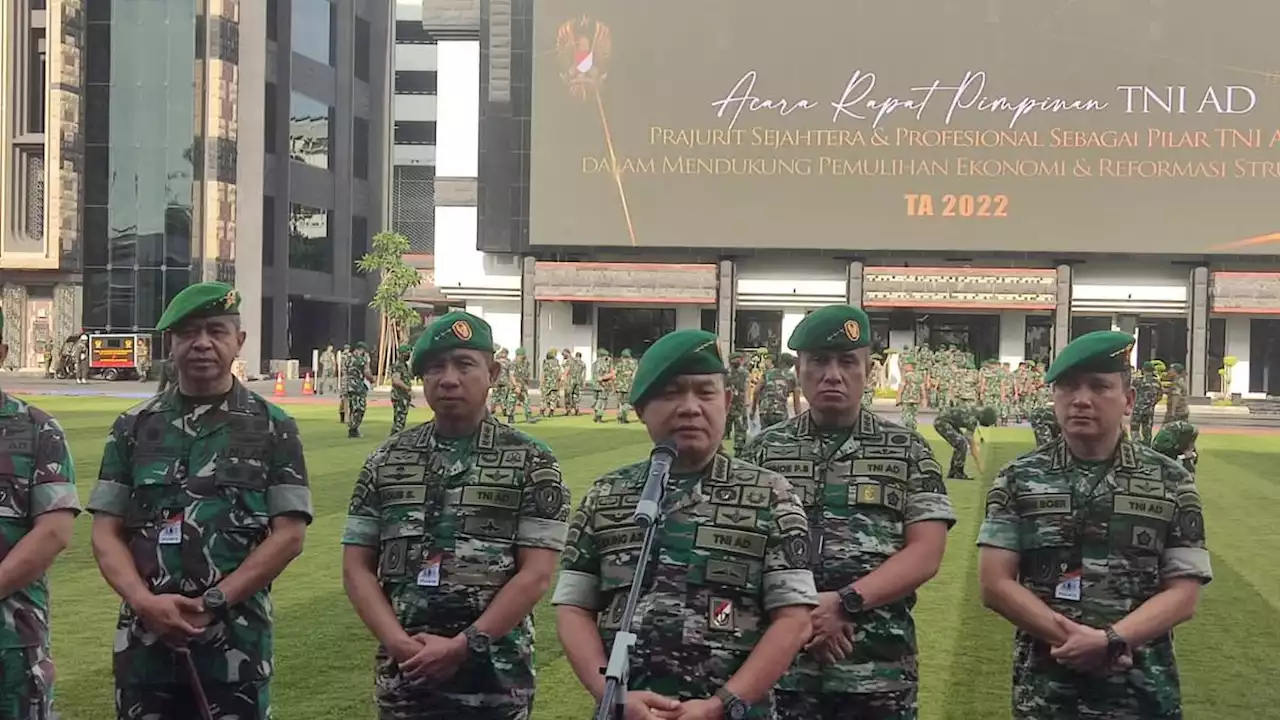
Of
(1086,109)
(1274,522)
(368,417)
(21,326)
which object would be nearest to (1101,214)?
(1086,109)

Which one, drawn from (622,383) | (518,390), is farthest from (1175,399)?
(622,383)

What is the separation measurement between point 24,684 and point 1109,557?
3.45 metres

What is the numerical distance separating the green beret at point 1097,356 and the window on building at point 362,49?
2483 inches

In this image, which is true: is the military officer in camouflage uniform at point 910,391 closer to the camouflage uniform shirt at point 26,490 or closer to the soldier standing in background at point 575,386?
the soldier standing in background at point 575,386

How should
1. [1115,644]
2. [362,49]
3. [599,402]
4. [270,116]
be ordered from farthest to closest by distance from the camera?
[362,49], [270,116], [599,402], [1115,644]

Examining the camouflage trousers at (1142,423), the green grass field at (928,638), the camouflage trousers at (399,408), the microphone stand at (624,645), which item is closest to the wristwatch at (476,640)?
the microphone stand at (624,645)

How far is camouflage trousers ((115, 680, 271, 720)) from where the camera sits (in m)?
4.01

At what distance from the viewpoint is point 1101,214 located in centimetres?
4269

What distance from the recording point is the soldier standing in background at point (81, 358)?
1745 inches

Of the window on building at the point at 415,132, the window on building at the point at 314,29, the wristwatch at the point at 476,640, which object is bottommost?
the wristwatch at the point at 476,640

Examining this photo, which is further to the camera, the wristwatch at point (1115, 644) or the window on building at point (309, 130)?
the window on building at point (309, 130)

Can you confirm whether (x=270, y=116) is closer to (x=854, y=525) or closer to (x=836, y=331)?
(x=836, y=331)

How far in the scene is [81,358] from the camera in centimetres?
4453

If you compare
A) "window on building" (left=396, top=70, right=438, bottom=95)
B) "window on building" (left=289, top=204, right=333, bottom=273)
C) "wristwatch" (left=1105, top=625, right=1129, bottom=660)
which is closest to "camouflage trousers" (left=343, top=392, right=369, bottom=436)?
"wristwatch" (left=1105, top=625, right=1129, bottom=660)
